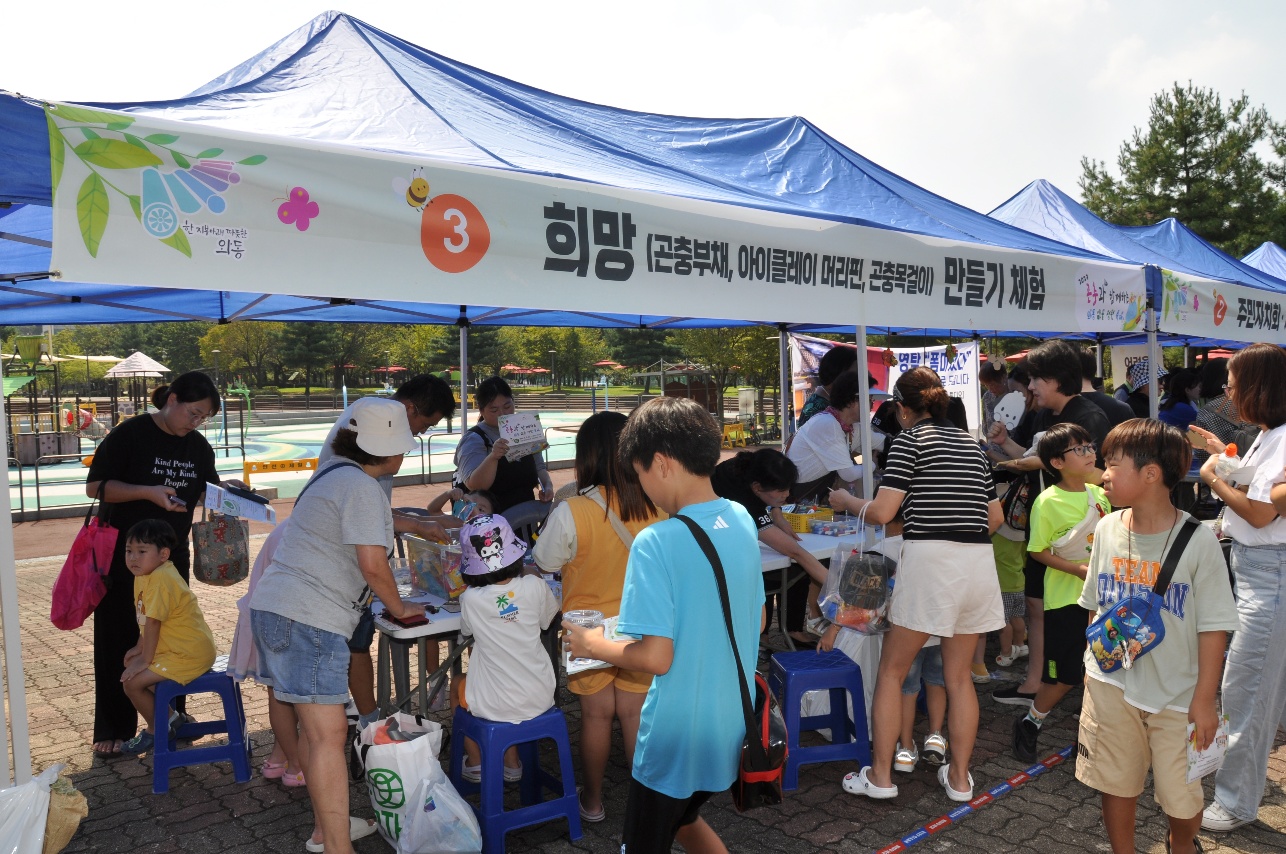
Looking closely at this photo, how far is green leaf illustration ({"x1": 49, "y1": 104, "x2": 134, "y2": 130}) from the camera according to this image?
2.15m

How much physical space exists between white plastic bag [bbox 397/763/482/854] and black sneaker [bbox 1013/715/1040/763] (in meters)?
2.46

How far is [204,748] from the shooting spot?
3.78 meters

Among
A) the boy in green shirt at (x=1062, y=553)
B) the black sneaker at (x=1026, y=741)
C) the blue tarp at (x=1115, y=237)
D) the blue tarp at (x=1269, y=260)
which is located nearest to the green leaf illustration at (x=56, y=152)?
the boy in green shirt at (x=1062, y=553)

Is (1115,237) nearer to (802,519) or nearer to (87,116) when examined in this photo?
(802,519)

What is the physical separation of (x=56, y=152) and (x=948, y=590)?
3.12m

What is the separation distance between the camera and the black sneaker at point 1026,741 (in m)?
3.89

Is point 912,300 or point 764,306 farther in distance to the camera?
point 912,300

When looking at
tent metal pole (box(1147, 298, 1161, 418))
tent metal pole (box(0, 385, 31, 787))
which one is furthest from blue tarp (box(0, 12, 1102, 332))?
tent metal pole (box(0, 385, 31, 787))

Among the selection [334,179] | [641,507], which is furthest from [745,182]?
[334,179]

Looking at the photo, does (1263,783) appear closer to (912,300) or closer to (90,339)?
(912,300)

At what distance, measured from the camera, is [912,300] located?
4.25m

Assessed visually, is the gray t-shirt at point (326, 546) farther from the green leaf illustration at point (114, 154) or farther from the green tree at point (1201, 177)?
the green tree at point (1201, 177)

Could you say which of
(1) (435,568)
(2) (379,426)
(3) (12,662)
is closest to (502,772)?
(1) (435,568)

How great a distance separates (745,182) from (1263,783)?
338 cm
